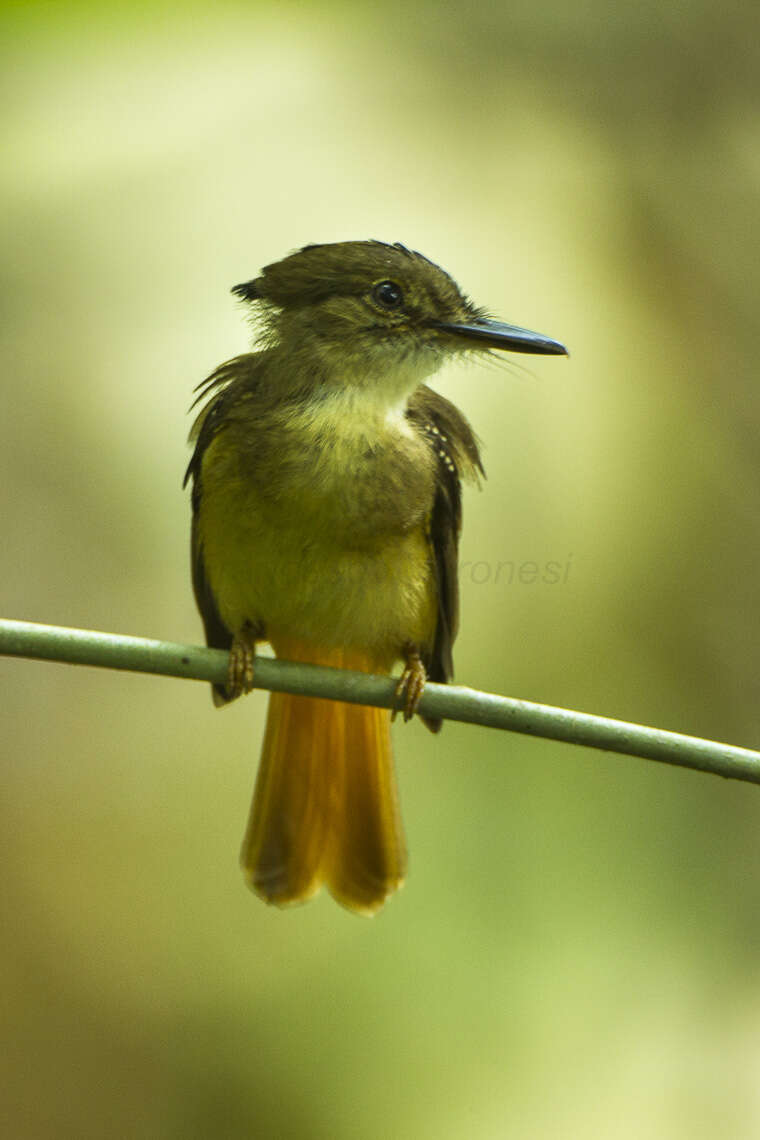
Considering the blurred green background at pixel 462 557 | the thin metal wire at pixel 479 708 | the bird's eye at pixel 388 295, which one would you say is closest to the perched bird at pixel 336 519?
the bird's eye at pixel 388 295

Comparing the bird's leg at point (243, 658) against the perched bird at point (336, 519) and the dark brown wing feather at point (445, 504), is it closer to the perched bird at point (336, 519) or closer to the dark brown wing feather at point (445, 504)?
the perched bird at point (336, 519)

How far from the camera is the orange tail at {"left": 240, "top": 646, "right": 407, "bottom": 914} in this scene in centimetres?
258

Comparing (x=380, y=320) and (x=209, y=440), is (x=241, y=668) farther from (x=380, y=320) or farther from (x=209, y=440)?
(x=380, y=320)

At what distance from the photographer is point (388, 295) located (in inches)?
101

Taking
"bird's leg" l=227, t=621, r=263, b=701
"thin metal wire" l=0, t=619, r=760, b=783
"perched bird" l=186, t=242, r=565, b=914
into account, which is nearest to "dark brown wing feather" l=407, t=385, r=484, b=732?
"perched bird" l=186, t=242, r=565, b=914

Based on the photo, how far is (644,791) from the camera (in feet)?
10.8

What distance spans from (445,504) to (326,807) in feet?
2.23

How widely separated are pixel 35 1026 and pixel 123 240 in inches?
77.4

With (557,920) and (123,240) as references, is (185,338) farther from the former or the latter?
(557,920)

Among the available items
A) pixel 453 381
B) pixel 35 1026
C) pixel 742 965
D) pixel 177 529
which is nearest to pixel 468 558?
pixel 453 381

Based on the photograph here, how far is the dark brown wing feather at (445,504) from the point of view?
261 centimetres

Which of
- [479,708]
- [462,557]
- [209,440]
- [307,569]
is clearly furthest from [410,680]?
[479,708]

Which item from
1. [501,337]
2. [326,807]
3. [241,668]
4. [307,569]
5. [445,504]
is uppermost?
[501,337]

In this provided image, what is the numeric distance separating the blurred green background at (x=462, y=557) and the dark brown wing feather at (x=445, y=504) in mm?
433
